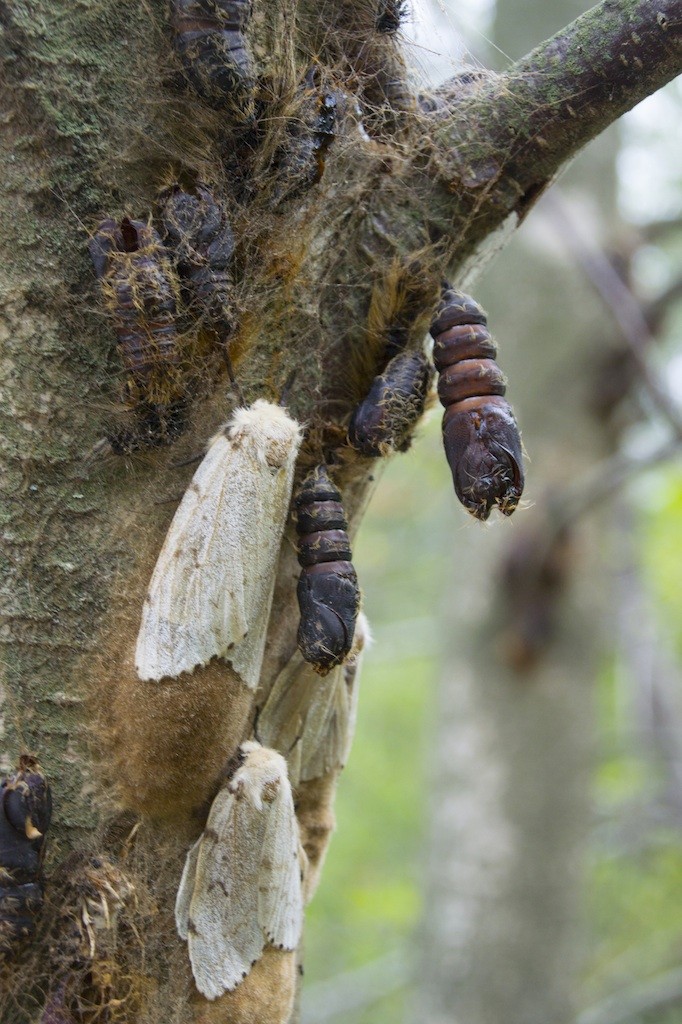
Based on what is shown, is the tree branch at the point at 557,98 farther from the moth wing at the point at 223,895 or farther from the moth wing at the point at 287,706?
the moth wing at the point at 223,895

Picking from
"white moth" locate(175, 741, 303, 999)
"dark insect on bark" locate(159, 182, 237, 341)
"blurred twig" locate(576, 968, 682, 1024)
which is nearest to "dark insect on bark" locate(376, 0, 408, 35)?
"dark insect on bark" locate(159, 182, 237, 341)

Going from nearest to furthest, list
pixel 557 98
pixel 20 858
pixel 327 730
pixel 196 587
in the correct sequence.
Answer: pixel 20 858 → pixel 196 587 → pixel 557 98 → pixel 327 730

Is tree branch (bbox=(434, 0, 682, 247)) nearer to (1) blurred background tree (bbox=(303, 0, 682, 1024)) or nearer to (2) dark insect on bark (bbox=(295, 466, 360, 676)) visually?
(2) dark insect on bark (bbox=(295, 466, 360, 676))

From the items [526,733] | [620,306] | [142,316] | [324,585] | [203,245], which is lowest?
[526,733]

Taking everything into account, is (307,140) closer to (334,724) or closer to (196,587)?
(196,587)

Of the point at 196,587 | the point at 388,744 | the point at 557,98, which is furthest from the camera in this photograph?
the point at 388,744

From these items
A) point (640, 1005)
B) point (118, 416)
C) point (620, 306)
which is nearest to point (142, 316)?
point (118, 416)
